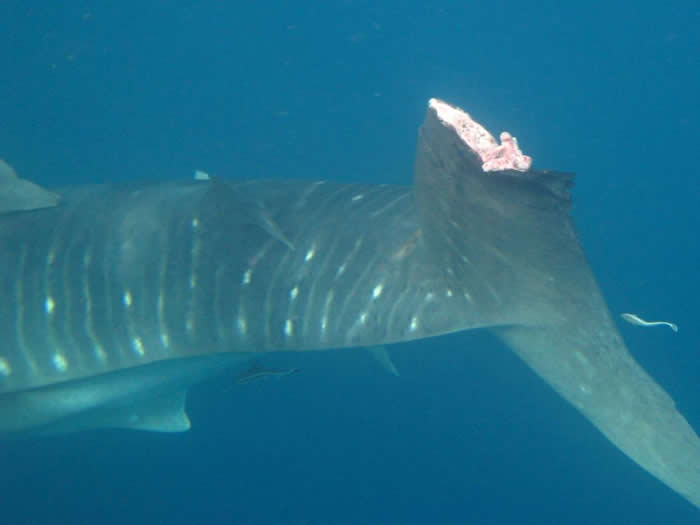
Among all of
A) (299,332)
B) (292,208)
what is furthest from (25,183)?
(299,332)

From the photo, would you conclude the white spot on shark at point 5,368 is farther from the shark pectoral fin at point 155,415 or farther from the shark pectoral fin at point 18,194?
the shark pectoral fin at point 18,194

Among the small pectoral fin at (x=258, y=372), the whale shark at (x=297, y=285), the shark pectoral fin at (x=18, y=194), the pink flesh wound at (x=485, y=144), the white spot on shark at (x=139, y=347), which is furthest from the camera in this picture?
the shark pectoral fin at (x=18, y=194)

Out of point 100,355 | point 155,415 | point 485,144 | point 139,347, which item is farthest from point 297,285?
point 155,415

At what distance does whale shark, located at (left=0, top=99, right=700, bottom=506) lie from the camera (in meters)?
3.41

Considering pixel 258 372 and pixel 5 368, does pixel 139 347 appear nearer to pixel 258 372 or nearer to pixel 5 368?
pixel 258 372

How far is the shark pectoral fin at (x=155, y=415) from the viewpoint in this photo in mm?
5871

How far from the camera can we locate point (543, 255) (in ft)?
11.4

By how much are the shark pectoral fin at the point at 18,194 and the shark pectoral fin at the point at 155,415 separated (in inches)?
82.0

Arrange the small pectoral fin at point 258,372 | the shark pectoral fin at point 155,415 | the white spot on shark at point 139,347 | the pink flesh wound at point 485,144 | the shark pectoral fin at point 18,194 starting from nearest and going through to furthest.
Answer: the pink flesh wound at point 485,144, the white spot on shark at point 139,347, the small pectoral fin at point 258,372, the shark pectoral fin at point 18,194, the shark pectoral fin at point 155,415

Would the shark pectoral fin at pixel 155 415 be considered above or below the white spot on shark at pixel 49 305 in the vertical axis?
below

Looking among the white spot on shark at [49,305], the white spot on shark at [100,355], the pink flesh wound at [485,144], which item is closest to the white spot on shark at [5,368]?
the white spot on shark at [49,305]

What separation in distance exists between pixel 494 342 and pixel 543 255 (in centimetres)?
602

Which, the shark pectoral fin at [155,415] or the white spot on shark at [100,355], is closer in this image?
the white spot on shark at [100,355]

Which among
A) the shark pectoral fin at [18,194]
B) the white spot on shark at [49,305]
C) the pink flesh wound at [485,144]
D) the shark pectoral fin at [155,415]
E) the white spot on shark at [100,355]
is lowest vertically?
A: the shark pectoral fin at [155,415]
